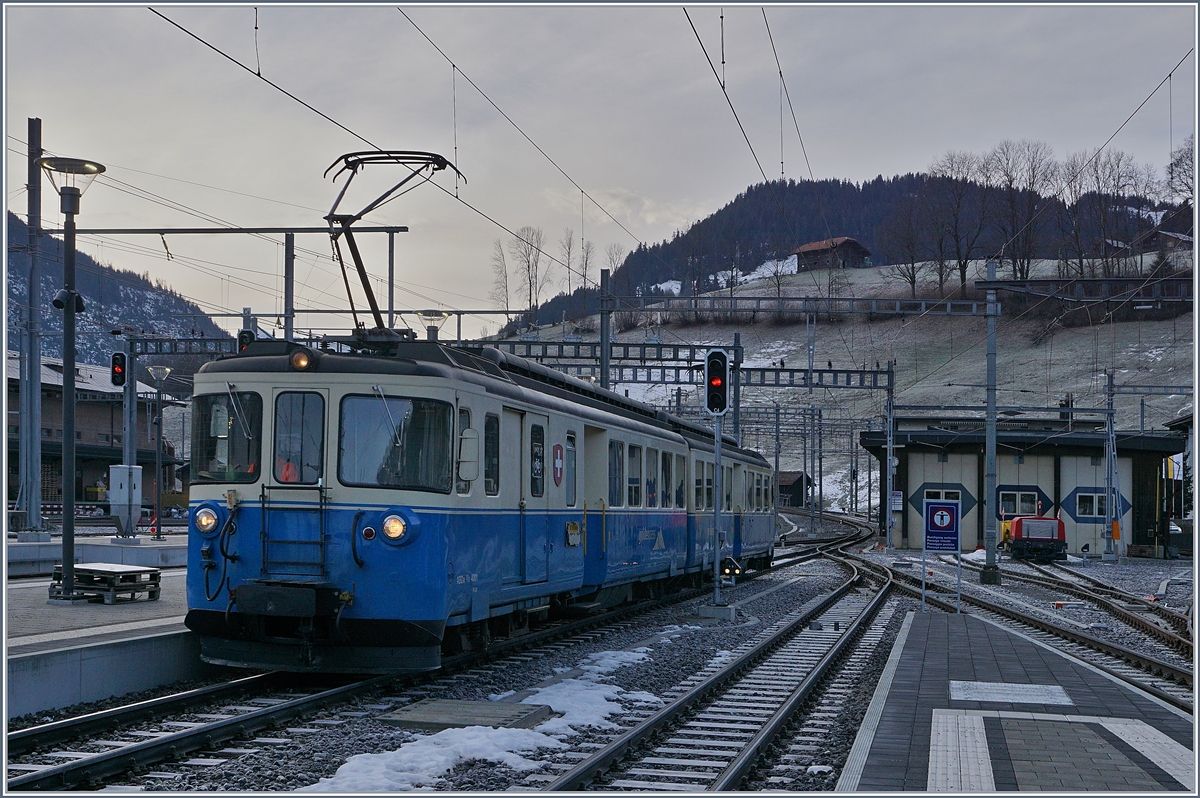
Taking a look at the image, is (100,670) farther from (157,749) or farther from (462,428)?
(462,428)

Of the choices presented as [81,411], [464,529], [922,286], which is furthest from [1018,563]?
[922,286]

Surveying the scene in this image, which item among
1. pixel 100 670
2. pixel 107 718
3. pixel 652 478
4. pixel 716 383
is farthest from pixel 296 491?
pixel 652 478

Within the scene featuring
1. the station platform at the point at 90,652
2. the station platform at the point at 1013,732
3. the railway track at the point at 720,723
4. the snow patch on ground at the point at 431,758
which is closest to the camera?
the snow patch on ground at the point at 431,758

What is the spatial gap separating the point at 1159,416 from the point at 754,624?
79.5m

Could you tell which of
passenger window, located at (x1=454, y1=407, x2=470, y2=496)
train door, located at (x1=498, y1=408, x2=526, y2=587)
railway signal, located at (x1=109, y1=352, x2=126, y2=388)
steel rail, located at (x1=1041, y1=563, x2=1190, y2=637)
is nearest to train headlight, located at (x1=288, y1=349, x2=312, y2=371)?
Answer: passenger window, located at (x1=454, y1=407, x2=470, y2=496)

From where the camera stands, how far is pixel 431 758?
7344 mm

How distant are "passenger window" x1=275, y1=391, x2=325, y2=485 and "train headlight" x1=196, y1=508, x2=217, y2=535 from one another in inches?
26.1

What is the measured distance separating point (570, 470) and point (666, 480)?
5213 millimetres

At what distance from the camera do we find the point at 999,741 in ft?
26.5

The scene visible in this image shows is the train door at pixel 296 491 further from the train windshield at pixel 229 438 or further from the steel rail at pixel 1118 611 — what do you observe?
the steel rail at pixel 1118 611

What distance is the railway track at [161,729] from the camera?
6.86 meters

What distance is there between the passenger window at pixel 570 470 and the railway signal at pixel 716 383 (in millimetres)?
3193

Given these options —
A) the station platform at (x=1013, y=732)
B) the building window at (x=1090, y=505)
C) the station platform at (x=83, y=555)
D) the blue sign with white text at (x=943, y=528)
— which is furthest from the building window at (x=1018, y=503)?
the station platform at (x=1013, y=732)

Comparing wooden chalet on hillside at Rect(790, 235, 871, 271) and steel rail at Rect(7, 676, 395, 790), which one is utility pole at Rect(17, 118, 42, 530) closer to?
steel rail at Rect(7, 676, 395, 790)
